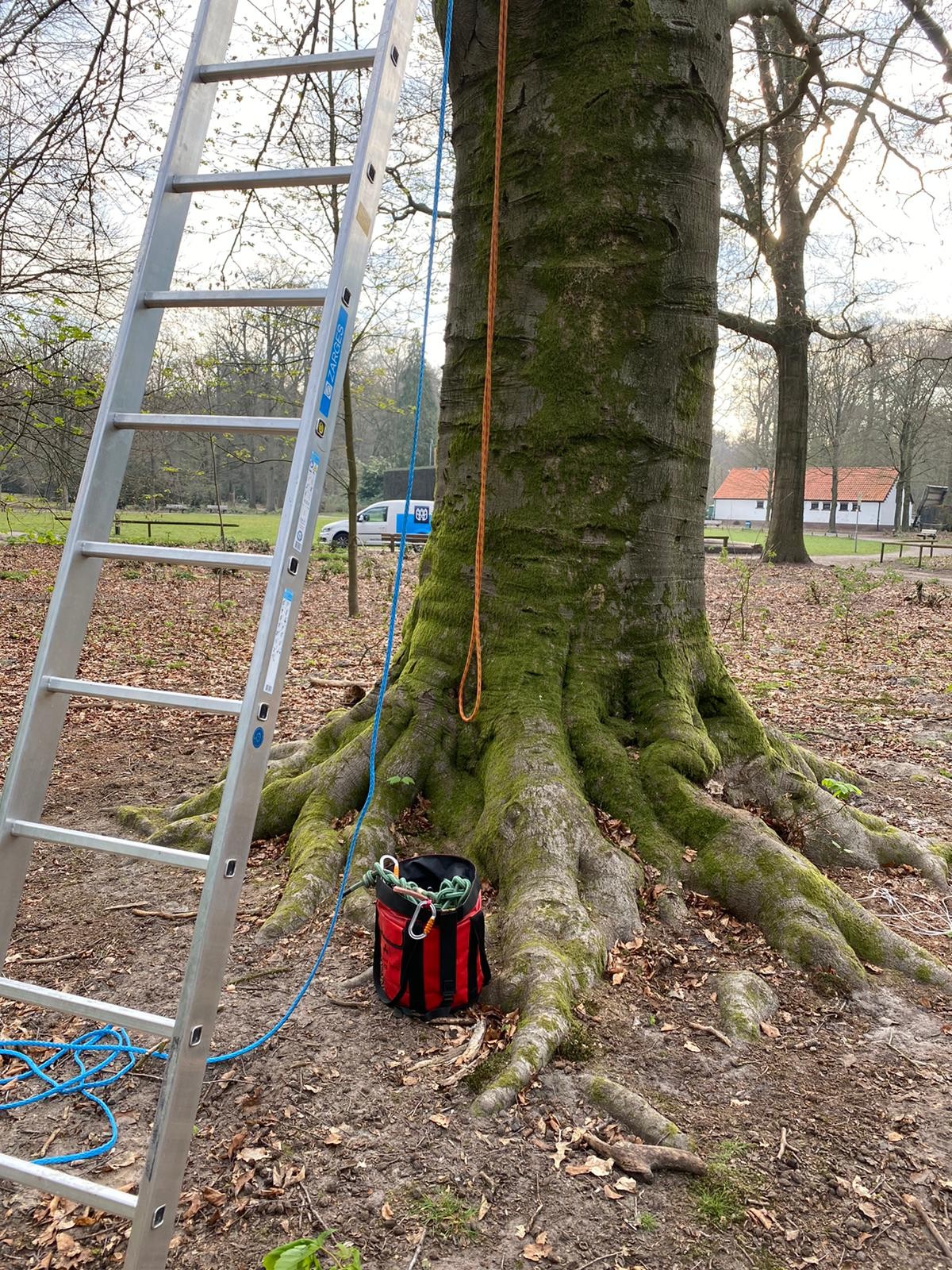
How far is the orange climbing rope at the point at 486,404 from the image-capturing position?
331cm

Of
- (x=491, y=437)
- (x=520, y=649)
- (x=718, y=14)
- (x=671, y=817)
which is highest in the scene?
(x=718, y=14)

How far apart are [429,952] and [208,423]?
66.3 inches

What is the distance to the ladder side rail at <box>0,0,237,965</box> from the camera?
1897 millimetres

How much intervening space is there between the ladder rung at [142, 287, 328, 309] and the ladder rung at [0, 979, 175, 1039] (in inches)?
61.1

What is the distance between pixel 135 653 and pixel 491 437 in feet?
21.6

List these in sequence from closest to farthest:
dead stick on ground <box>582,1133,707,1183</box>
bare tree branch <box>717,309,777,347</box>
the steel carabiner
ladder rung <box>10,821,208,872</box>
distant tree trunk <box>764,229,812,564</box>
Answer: ladder rung <box>10,821,208,872</box> < dead stick on ground <box>582,1133,707,1183</box> < the steel carabiner < bare tree branch <box>717,309,777,347</box> < distant tree trunk <box>764,229,812,564</box>

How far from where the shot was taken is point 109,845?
1776mm

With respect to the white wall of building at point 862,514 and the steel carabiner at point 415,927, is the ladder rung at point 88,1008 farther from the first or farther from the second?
the white wall of building at point 862,514

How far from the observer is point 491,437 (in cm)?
370

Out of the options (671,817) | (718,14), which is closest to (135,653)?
(671,817)

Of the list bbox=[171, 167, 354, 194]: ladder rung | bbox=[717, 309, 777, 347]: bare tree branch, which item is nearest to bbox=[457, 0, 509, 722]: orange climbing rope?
bbox=[171, 167, 354, 194]: ladder rung

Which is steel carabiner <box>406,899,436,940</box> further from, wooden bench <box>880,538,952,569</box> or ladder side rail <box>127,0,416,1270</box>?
wooden bench <box>880,538,952,569</box>

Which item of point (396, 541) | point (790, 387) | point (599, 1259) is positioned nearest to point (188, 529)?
point (396, 541)

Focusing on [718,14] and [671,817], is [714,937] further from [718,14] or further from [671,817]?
[718,14]
